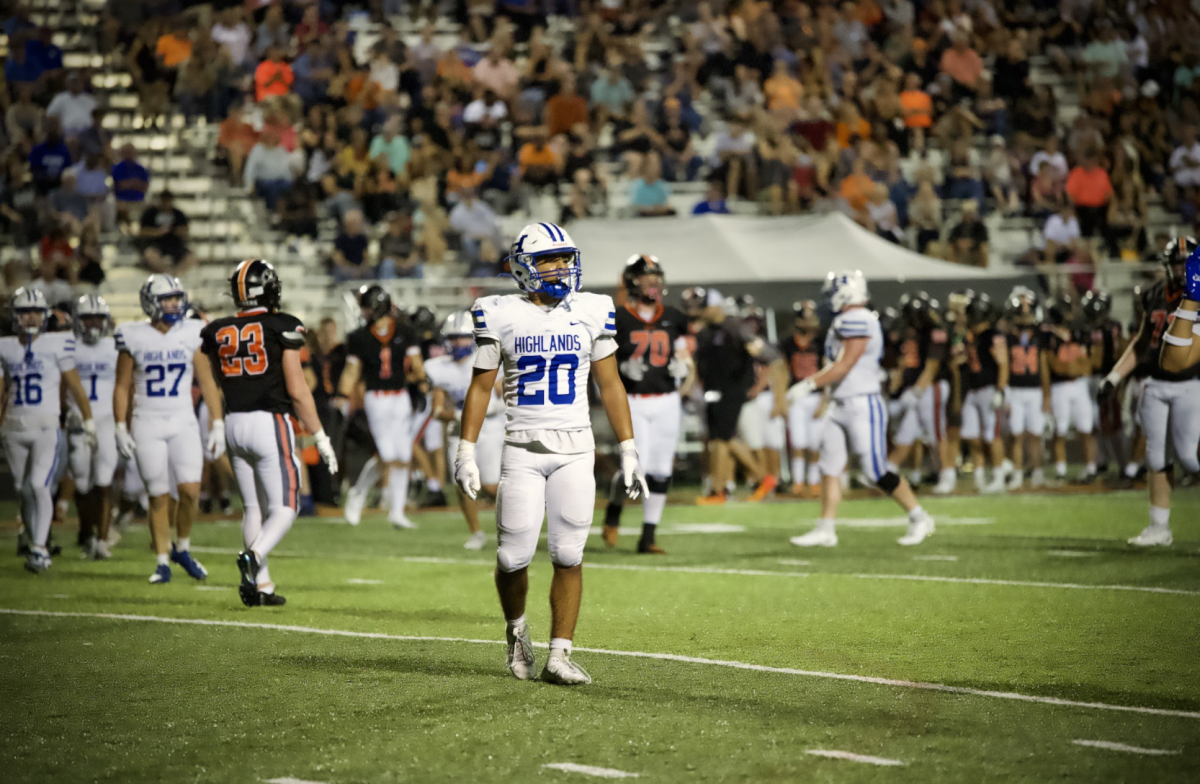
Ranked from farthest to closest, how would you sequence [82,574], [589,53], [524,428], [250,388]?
[589,53], [82,574], [250,388], [524,428]

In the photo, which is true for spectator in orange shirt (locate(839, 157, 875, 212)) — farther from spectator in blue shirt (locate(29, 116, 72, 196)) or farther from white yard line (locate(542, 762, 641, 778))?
white yard line (locate(542, 762, 641, 778))

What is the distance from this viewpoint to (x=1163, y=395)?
34.8ft

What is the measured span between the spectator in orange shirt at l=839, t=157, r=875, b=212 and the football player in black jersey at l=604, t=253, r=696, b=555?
927 cm

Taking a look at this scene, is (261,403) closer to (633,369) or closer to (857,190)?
(633,369)

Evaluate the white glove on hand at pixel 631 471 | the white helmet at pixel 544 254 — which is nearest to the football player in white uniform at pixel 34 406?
the white helmet at pixel 544 254

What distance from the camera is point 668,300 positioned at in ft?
58.4

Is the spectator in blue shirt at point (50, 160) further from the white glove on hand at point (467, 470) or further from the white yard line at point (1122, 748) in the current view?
the white yard line at point (1122, 748)

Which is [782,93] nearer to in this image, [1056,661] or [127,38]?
[127,38]

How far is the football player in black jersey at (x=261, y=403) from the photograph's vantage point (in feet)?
29.8

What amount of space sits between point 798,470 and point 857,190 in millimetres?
4903

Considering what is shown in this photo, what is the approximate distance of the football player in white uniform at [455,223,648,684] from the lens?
6.42 m

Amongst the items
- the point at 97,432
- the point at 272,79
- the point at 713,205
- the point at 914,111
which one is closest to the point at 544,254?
the point at 97,432

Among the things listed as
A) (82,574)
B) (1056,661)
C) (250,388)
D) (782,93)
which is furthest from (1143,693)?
(782,93)

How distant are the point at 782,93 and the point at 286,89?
23.5 ft
